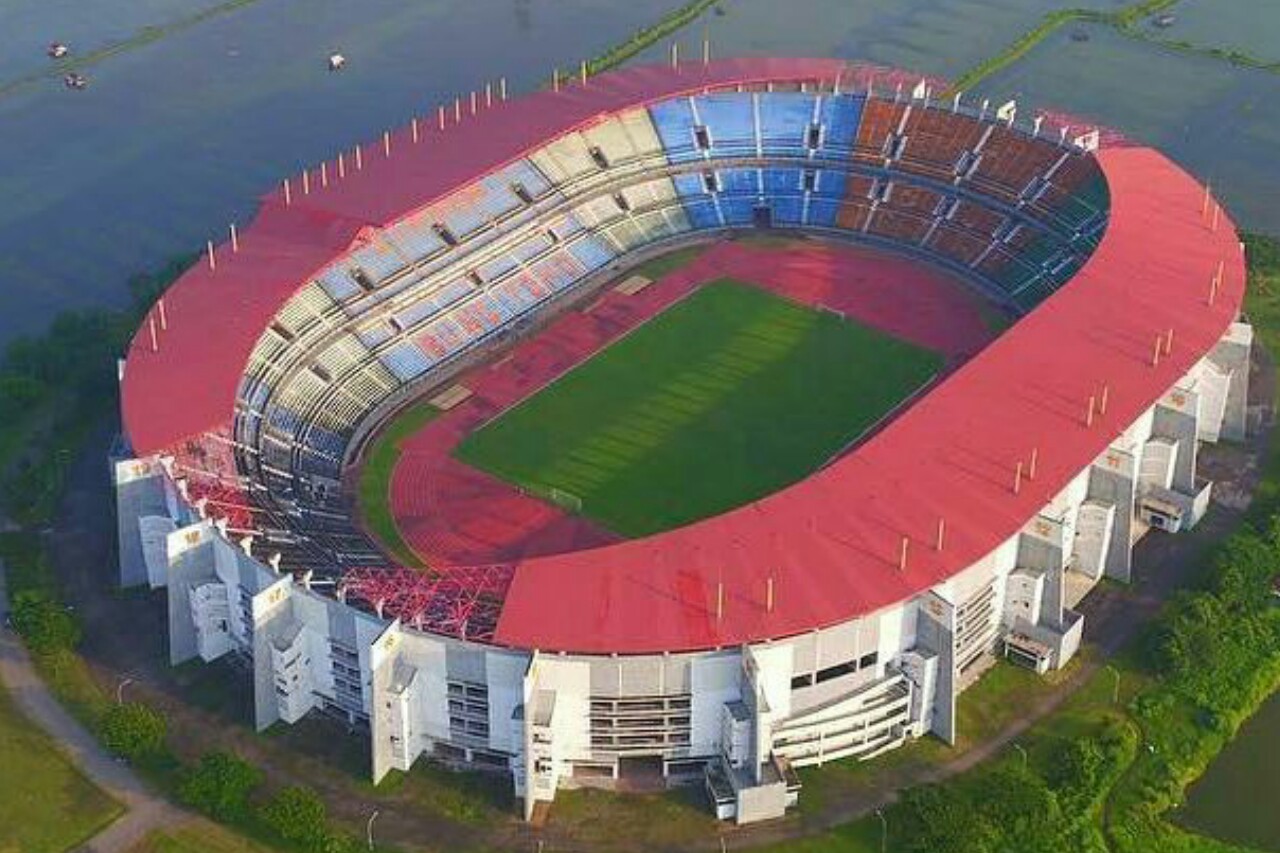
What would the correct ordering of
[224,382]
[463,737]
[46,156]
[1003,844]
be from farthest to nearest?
[46,156] < [224,382] < [463,737] < [1003,844]

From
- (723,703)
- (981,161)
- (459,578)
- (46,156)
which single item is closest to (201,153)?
(46,156)

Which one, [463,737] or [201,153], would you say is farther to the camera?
[201,153]


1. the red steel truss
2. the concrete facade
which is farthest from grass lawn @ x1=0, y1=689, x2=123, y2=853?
the red steel truss

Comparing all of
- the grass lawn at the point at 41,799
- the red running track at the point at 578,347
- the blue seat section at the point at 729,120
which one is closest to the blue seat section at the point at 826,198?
the red running track at the point at 578,347

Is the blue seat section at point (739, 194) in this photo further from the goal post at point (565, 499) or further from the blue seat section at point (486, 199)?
the goal post at point (565, 499)

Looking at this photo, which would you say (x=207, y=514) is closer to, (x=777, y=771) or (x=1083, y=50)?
(x=777, y=771)

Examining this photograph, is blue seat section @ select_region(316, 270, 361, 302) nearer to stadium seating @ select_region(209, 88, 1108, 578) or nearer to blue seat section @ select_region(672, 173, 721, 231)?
stadium seating @ select_region(209, 88, 1108, 578)

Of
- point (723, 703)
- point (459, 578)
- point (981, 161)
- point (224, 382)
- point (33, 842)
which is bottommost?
point (33, 842)
